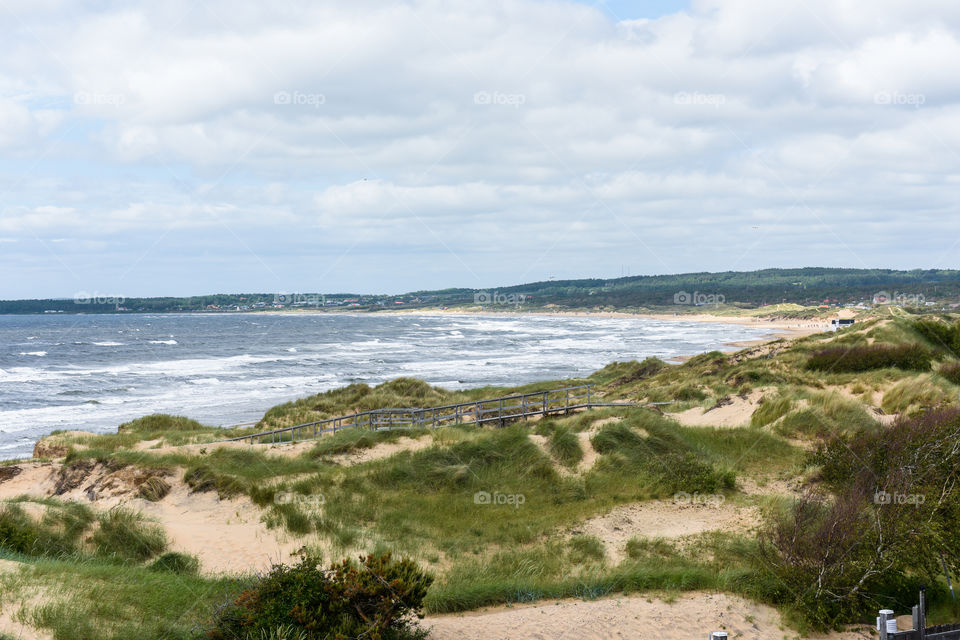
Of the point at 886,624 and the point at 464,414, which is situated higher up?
the point at 886,624

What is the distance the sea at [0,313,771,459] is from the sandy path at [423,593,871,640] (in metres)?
28.9

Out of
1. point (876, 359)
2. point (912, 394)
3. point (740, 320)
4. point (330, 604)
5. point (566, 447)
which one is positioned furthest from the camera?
point (740, 320)

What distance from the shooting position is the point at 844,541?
352 inches

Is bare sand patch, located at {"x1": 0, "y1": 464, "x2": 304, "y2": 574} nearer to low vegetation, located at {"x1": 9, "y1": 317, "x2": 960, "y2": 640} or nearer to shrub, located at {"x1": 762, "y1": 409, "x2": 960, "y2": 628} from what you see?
low vegetation, located at {"x1": 9, "y1": 317, "x2": 960, "y2": 640}

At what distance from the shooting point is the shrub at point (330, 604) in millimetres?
6914

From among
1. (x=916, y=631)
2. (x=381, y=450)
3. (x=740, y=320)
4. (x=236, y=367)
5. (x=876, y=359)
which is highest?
(x=876, y=359)

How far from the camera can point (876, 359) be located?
28750 millimetres

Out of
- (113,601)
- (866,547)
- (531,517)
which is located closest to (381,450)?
(531,517)

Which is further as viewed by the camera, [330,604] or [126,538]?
[126,538]

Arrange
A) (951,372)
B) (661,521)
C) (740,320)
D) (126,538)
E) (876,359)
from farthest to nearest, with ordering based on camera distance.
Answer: (740,320)
(876,359)
(951,372)
(661,521)
(126,538)

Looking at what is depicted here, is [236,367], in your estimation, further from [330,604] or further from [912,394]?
[330,604]

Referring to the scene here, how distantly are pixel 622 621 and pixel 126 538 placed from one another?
9211mm

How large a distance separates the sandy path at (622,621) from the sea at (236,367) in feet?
94.9

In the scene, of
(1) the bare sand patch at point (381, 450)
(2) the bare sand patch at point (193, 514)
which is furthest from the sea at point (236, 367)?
(1) the bare sand patch at point (381, 450)
